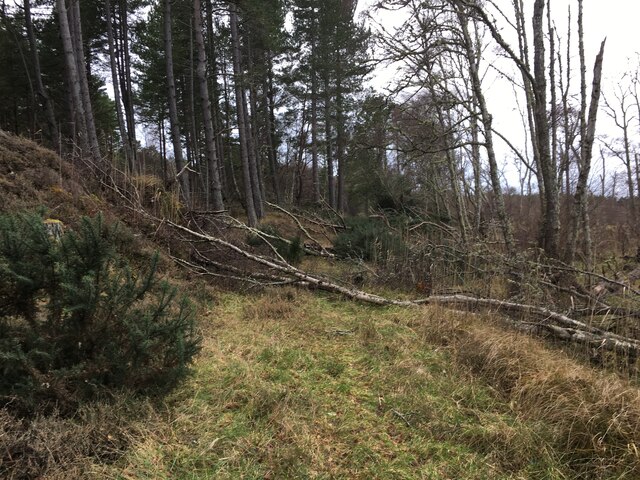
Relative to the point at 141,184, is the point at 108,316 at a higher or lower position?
lower

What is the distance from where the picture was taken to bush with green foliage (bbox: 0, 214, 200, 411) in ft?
7.45

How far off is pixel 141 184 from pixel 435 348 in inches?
241

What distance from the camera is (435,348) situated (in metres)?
4.25

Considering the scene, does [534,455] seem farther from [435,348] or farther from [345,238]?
[345,238]

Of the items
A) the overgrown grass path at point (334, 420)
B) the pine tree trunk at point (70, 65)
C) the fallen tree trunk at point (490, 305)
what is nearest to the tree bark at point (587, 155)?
the fallen tree trunk at point (490, 305)

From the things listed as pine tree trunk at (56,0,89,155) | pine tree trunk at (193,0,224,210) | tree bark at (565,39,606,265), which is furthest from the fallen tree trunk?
pine tree trunk at (56,0,89,155)

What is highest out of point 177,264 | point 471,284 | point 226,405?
point 177,264

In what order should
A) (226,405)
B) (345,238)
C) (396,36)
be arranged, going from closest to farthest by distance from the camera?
(226,405), (396,36), (345,238)

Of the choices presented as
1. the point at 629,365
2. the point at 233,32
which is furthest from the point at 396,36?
the point at 233,32

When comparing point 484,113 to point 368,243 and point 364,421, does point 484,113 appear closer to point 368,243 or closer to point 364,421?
point 368,243

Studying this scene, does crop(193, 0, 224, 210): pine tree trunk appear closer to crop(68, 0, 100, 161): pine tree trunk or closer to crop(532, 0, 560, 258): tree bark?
crop(68, 0, 100, 161): pine tree trunk

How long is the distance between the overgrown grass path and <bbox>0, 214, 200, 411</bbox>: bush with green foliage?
1.55 feet

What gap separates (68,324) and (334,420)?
1.91 metres

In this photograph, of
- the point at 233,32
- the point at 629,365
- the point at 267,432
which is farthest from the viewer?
the point at 233,32
